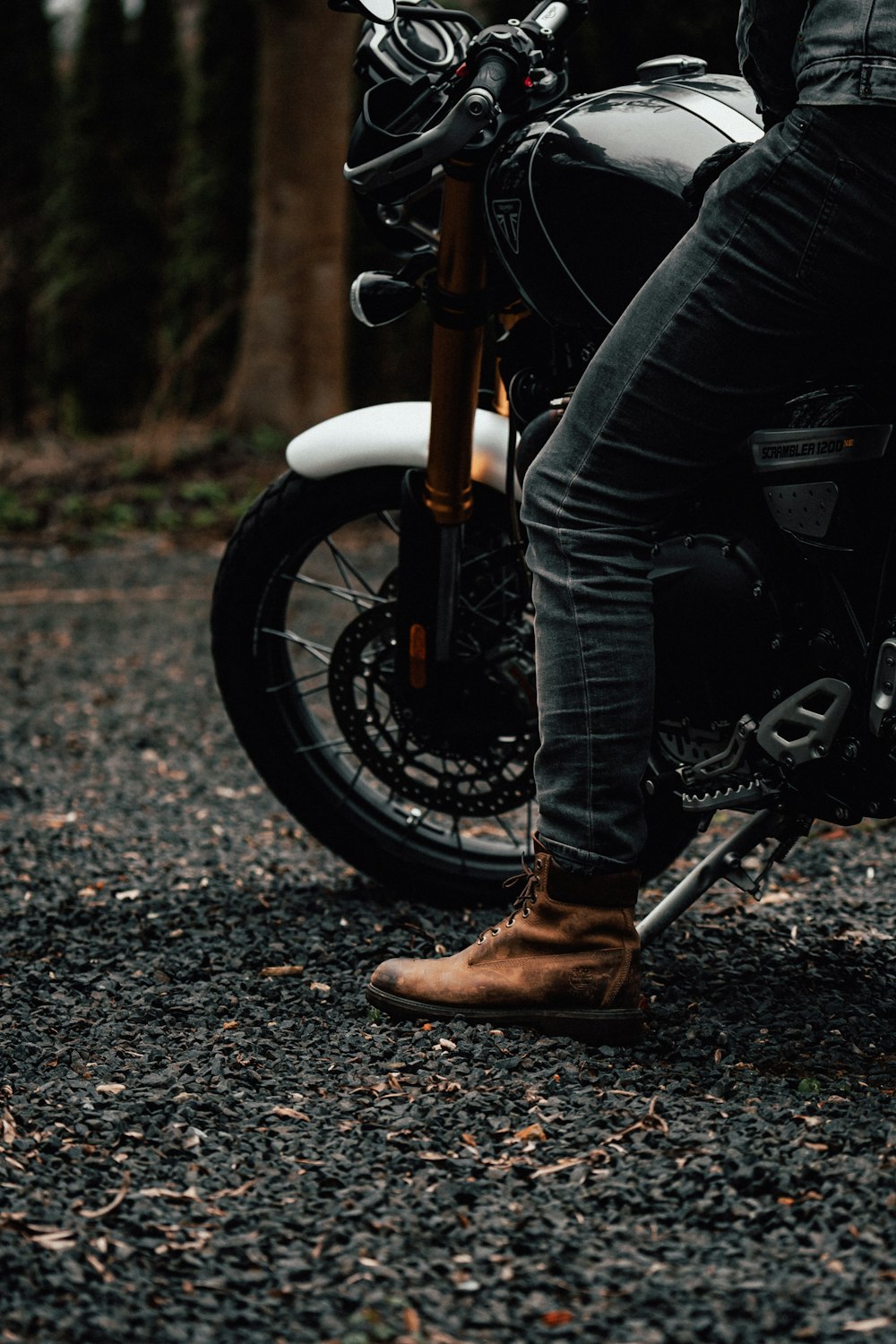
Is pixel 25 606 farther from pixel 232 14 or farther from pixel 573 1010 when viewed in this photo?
pixel 232 14

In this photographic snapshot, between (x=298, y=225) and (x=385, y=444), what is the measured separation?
7.26 metres

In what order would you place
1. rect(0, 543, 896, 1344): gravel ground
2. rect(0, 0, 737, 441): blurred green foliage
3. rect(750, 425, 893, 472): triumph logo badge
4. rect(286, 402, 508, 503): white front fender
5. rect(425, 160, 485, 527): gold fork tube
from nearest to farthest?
rect(0, 543, 896, 1344): gravel ground → rect(750, 425, 893, 472): triumph logo badge → rect(425, 160, 485, 527): gold fork tube → rect(286, 402, 508, 503): white front fender → rect(0, 0, 737, 441): blurred green foliage

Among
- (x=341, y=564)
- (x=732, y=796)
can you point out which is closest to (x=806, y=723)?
(x=732, y=796)

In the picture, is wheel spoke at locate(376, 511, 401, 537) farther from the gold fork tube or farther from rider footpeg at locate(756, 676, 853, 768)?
rider footpeg at locate(756, 676, 853, 768)

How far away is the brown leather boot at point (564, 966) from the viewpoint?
2293 millimetres

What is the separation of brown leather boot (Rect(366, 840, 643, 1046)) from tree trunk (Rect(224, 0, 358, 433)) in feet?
25.7

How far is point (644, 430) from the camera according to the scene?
2113 millimetres

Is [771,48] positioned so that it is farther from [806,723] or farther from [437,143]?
[806,723]

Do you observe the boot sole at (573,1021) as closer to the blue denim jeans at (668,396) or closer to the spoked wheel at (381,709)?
the blue denim jeans at (668,396)

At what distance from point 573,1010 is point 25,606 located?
4.88 m

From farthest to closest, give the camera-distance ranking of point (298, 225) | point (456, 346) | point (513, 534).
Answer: point (298, 225) < point (513, 534) < point (456, 346)

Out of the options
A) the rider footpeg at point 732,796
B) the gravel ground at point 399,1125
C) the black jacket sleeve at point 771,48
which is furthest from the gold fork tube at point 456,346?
the gravel ground at point 399,1125

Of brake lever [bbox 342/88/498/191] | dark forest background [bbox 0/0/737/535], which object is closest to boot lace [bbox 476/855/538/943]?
brake lever [bbox 342/88/498/191]

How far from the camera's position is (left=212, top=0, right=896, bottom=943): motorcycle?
223 centimetres
